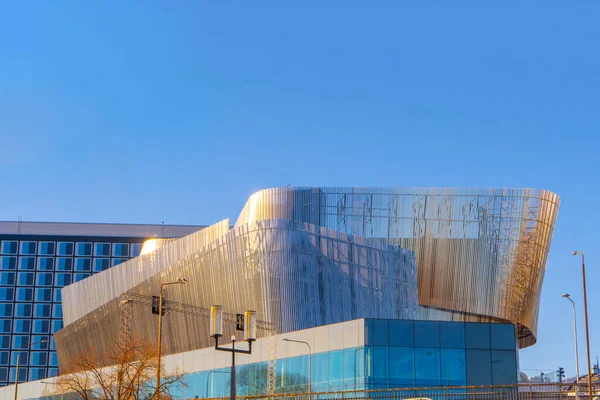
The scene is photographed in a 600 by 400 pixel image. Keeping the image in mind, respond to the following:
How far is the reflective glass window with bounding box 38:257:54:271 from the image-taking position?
559 feet

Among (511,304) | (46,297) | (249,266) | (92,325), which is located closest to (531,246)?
(511,304)

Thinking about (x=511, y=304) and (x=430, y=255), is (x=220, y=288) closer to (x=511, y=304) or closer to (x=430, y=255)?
(x=430, y=255)

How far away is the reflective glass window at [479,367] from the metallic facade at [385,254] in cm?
1709

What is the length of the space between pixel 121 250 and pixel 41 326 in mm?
18578

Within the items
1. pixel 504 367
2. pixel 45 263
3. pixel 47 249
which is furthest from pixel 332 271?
pixel 45 263

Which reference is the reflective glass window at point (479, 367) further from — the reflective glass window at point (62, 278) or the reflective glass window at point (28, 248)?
the reflective glass window at point (28, 248)

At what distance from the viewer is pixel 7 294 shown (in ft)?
557

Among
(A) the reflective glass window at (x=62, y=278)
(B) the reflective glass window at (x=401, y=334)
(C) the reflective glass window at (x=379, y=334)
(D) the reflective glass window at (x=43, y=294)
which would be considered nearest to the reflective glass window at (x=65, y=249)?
(A) the reflective glass window at (x=62, y=278)

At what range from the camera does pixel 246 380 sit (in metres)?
71.2

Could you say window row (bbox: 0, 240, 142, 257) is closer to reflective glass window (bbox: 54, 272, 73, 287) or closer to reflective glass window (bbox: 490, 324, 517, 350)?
reflective glass window (bbox: 54, 272, 73, 287)

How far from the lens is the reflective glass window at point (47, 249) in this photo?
17100 centimetres

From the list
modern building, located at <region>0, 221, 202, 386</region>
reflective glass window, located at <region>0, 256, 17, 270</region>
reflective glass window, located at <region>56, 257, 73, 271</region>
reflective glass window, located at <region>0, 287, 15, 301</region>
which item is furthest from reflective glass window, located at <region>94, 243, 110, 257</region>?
reflective glass window, located at <region>0, 287, 15, 301</region>

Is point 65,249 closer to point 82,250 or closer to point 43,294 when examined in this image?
point 82,250

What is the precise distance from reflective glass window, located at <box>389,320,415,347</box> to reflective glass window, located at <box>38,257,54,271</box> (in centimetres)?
11655
